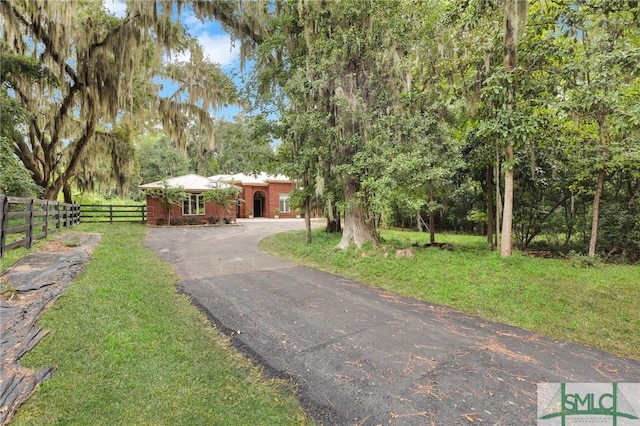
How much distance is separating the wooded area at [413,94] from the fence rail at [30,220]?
4.45 feet

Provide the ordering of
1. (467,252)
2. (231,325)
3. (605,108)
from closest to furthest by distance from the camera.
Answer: (231,325) → (605,108) → (467,252)

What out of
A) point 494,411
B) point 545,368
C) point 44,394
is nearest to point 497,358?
point 545,368

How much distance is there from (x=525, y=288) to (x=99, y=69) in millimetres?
13651

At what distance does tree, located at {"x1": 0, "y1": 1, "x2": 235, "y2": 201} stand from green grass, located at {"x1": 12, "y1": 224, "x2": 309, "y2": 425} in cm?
815

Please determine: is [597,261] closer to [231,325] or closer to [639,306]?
[639,306]

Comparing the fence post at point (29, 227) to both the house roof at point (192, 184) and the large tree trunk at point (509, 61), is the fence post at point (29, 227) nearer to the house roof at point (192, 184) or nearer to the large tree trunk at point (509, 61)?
the large tree trunk at point (509, 61)

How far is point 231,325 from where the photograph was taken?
154 inches

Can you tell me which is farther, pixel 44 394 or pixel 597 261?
pixel 597 261

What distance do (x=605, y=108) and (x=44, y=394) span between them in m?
8.50

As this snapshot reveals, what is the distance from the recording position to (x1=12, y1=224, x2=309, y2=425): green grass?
2.20 metres

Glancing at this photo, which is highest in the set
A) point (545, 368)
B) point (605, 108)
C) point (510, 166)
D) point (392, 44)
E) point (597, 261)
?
point (392, 44)

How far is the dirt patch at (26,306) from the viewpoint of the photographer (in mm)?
2326

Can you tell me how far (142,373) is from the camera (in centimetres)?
268

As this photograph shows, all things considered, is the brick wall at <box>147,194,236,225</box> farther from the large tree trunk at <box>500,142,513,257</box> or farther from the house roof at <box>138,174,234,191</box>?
the large tree trunk at <box>500,142,513,257</box>
